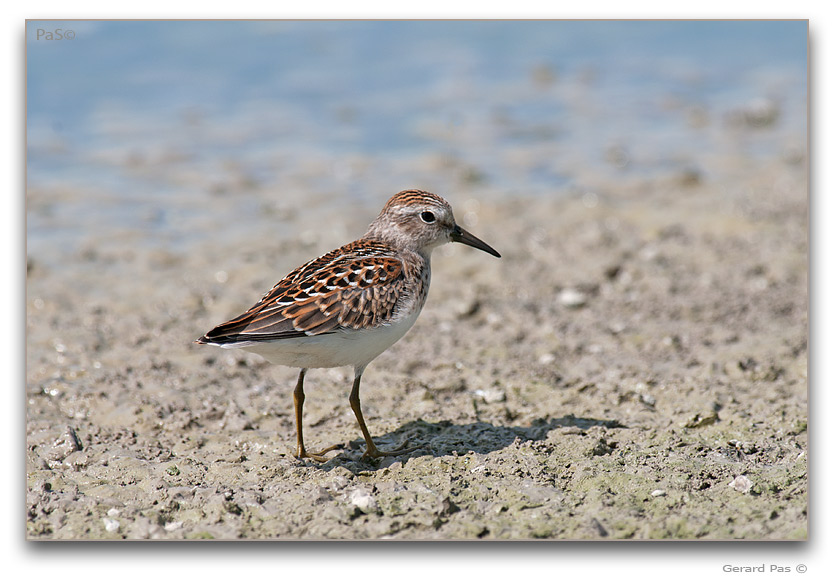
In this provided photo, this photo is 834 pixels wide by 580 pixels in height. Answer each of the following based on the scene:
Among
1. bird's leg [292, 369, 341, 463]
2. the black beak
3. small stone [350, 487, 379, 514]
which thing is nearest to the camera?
small stone [350, 487, 379, 514]

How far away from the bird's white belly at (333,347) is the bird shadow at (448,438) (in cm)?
60

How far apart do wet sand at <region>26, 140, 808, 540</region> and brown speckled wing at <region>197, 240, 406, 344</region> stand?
2.72 feet

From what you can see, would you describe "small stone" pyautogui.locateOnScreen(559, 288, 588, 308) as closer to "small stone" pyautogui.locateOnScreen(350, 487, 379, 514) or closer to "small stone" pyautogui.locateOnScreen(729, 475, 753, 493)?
"small stone" pyautogui.locateOnScreen(729, 475, 753, 493)

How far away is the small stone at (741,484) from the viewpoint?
15.0 ft

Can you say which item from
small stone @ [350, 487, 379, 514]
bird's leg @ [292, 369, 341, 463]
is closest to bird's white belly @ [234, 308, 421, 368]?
bird's leg @ [292, 369, 341, 463]

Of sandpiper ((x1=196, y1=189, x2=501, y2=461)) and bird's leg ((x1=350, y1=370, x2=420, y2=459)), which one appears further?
bird's leg ((x1=350, y1=370, x2=420, y2=459))

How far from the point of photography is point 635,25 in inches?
608

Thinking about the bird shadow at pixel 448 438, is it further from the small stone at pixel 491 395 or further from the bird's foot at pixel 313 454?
the small stone at pixel 491 395

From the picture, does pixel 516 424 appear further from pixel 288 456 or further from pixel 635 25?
pixel 635 25

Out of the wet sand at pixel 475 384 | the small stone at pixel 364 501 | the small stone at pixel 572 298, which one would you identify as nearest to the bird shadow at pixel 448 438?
the wet sand at pixel 475 384

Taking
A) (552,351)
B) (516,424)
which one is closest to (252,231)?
(552,351)

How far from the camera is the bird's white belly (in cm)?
480

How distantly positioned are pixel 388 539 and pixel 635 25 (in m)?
13.3
